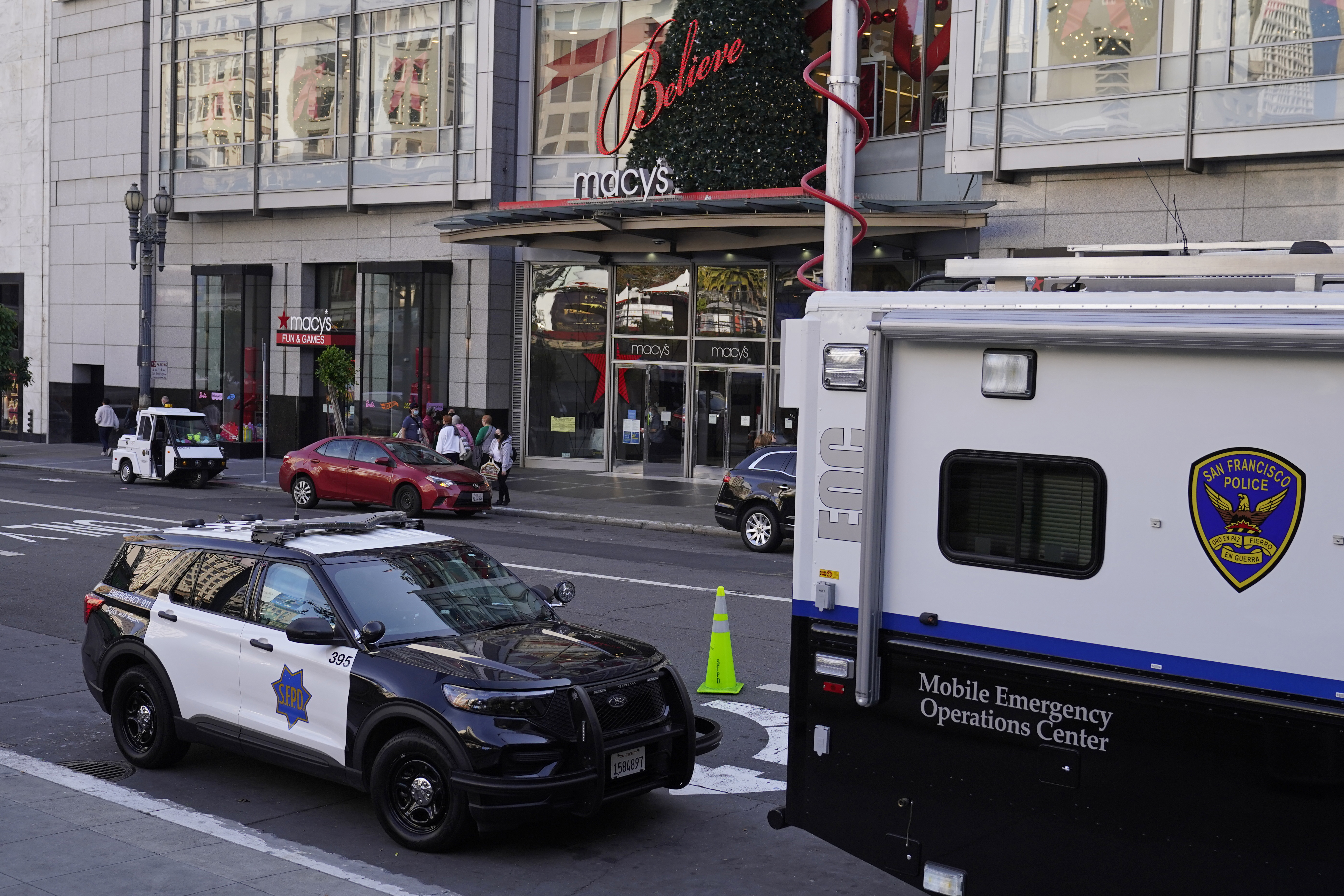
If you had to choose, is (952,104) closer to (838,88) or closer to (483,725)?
(838,88)

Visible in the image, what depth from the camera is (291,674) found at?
7.59 m

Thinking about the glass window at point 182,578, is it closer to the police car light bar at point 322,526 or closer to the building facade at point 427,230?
the police car light bar at point 322,526

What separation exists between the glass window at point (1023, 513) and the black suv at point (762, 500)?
44.6ft

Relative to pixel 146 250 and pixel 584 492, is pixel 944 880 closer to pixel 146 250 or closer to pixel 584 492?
pixel 584 492

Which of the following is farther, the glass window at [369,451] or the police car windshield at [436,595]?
the glass window at [369,451]

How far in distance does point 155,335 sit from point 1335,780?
41617 millimetres

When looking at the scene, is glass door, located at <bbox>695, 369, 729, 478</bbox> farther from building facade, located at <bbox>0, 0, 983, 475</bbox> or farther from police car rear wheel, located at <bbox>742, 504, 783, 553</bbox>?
police car rear wheel, located at <bbox>742, 504, 783, 553</bbox>

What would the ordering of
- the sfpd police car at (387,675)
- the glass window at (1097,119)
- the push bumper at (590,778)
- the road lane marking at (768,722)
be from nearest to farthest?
the push bumper at (590,778) < the sfpd police car at (387,675) < the road lane marking at (768,722) < the glass window at (1097,119)

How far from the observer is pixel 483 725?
22.2 feet

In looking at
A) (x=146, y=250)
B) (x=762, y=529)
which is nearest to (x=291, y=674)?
(x=762, y=529)

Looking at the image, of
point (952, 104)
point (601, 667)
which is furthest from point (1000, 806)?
point (952, 104)

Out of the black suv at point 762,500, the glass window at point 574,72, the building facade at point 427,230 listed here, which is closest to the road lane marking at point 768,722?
the black suv at point 762,500

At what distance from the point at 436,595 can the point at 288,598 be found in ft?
2.86

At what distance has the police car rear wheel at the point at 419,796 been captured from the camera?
6836 mm
